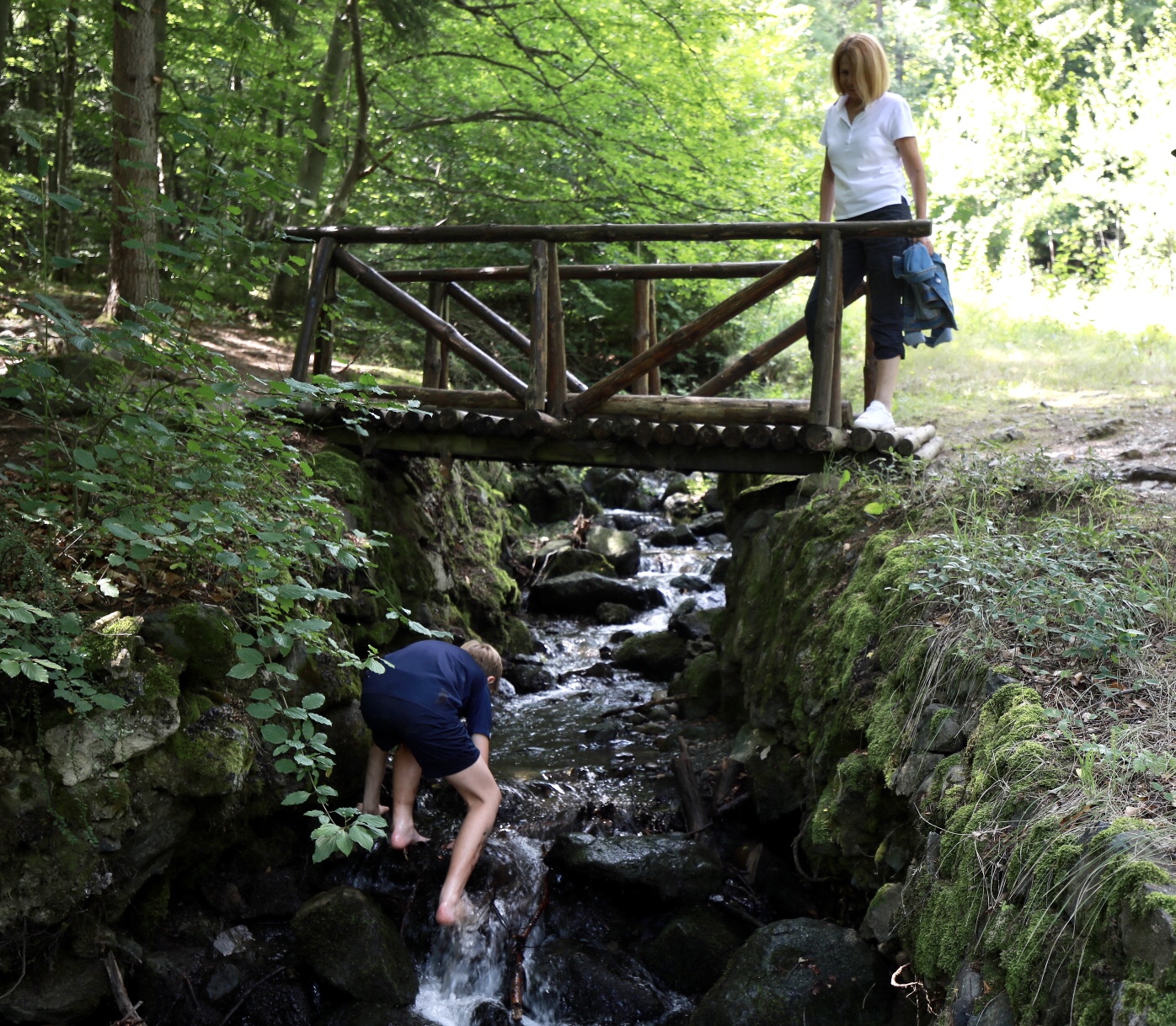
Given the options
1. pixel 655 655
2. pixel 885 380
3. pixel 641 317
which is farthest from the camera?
pixel 655 655

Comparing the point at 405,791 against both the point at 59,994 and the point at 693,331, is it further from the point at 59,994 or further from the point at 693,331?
the point at 693,331

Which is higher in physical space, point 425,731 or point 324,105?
point 324,105

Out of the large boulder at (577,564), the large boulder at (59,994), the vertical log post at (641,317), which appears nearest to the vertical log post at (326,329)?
the vertical log post at (641,317)

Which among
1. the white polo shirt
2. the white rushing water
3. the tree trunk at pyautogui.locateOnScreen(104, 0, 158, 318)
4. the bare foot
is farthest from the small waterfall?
the tree trunk at pyautogui.locateOnScreen(104, 0, 158, 318)

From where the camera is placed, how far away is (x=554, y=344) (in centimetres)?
677

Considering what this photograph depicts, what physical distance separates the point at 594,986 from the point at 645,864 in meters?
0.66

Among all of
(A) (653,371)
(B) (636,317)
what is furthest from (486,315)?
(A) (653,371)

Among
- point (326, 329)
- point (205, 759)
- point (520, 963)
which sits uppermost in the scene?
point (326, 329)

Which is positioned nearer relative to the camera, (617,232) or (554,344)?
(617,232)

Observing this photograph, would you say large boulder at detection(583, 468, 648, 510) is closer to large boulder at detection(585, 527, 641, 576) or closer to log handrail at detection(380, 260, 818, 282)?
large boulder at detection(585, 527, 641, 576)

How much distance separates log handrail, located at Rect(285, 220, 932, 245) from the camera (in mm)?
5895

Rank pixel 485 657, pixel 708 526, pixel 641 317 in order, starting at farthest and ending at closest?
pixel 708 526 < pixel 641 317 < pixel 485 657

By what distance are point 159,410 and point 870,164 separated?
13.9 feet

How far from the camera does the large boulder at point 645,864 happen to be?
16.2 feet
